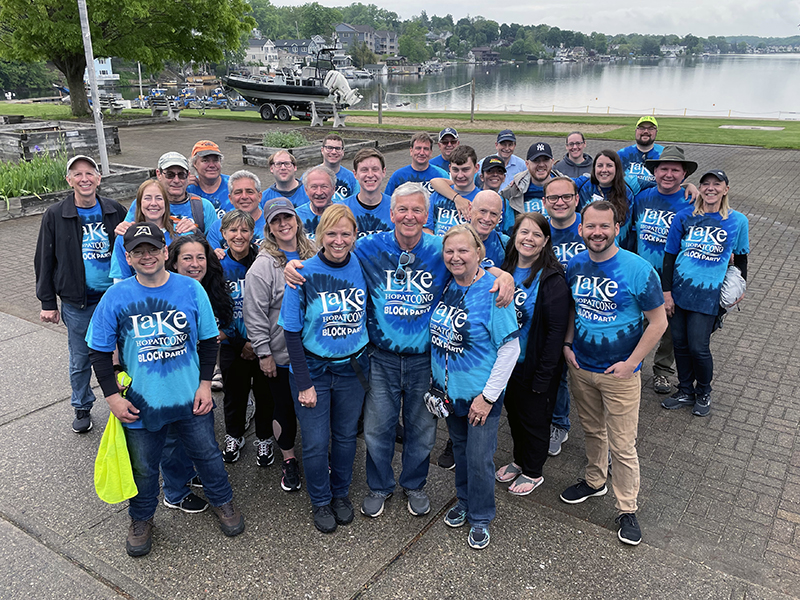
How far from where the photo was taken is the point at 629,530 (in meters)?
3.56

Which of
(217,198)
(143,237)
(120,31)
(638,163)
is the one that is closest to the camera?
(143,237)

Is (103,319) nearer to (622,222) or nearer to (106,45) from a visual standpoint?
(622,222)

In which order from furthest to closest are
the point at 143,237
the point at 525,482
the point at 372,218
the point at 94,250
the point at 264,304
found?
the point at 372,218, the point at 94,250, the point at 525,482, the point at 264,304, the point at 143,237

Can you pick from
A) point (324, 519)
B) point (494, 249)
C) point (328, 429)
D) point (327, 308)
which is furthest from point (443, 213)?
point (324, 519)

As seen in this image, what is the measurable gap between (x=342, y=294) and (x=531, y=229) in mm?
1228

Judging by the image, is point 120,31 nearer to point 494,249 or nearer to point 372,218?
point 372,218

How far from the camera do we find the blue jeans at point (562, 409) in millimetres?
4539

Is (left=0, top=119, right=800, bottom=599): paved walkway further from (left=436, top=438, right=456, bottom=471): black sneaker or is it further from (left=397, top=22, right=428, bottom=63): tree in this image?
(left=397, top=22, right=428, bottom=63): tree

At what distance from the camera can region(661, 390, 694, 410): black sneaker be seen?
202 inches

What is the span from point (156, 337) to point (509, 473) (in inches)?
101

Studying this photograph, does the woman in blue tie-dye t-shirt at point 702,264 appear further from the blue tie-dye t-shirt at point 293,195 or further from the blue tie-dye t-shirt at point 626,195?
the blue tie-dye t-shirt at point 293,195

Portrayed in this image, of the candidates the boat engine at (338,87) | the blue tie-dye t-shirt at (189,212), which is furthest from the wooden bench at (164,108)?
the blue tie-dye t-shirt at (189,212)

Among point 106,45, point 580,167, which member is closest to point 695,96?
point 106,45

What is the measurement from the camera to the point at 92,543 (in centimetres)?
362
